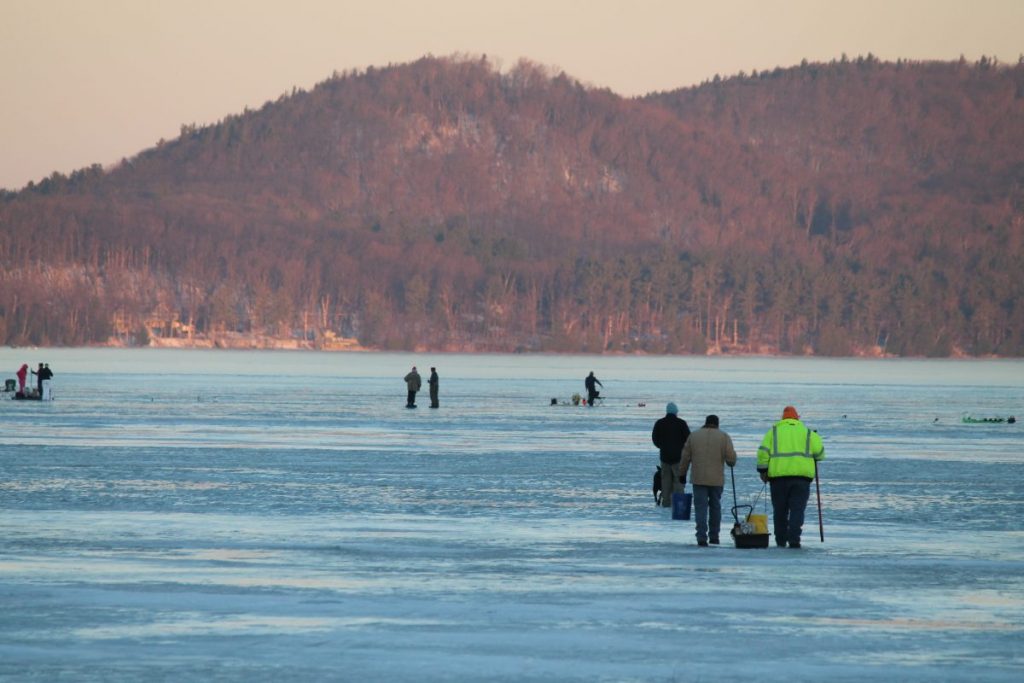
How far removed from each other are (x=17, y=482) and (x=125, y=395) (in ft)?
153

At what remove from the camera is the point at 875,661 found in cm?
1326

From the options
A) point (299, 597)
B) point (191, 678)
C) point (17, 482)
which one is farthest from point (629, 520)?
point (191, 678)

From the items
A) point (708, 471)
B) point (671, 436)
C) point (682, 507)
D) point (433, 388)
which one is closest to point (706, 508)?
point (708, 471)

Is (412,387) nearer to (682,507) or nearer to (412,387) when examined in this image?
(412,387)

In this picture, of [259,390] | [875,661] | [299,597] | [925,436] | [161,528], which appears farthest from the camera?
[259,390]

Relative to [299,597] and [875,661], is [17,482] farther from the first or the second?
[875,661]

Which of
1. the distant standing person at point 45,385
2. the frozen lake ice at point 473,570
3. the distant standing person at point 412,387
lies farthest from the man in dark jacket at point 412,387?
the frozen lake ice at point 473,570

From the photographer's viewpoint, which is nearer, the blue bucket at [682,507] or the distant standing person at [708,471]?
the distant standing person at [708,471]

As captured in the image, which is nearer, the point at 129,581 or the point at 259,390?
the point at 129,581

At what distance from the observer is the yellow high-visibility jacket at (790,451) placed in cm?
2002

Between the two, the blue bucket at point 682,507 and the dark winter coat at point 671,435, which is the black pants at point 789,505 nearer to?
the blue bucket at point 682,507

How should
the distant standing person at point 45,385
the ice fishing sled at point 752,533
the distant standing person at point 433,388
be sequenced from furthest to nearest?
the distant standing person at point 45,385, the distant standing person at point 433,388, the ice fishing sled at point 752,533

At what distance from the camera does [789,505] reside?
2050cm

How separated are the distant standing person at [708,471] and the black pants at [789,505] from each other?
62cm
